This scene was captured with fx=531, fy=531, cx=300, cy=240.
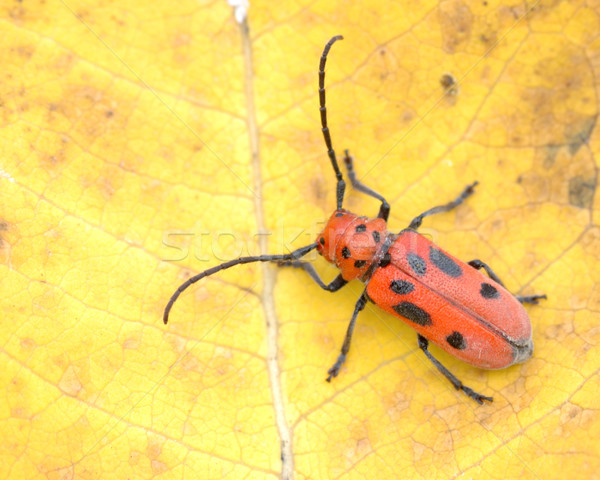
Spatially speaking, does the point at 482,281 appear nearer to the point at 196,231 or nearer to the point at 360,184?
the point at 360,184

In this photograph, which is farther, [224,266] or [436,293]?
[436,293]

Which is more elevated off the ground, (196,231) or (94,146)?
(94,146)

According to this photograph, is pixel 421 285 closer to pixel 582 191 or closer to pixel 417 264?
pixel 417 264

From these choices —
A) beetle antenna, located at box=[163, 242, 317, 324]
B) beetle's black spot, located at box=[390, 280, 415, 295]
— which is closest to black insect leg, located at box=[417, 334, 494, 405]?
beetle's black spot, located at box=[390, 280, 415, 295]

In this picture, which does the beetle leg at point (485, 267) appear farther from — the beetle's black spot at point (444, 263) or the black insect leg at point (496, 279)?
the beetle's black spot at point (444, 263)

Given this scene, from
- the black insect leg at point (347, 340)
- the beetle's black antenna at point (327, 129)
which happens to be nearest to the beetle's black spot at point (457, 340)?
the black insect leg at point (347, 340)

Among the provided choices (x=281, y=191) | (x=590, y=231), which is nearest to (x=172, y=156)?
(x=281, y=191)

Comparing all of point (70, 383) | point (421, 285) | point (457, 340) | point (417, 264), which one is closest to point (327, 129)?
point (417, 264)
